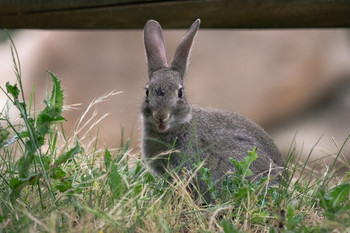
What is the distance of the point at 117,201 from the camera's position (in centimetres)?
325

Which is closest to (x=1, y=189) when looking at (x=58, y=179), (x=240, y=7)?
(x=58, y=179)

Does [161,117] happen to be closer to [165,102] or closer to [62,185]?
[165,102]

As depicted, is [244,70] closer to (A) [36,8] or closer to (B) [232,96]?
(B) [232,96]

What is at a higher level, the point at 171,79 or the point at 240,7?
the point at 240,7

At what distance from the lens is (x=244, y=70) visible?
9.64 m

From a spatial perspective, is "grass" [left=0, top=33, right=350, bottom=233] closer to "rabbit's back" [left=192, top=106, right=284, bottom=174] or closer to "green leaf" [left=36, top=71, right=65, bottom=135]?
"green leaf" [left=36, top=71, right=65, bottom=135]

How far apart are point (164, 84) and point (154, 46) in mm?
490

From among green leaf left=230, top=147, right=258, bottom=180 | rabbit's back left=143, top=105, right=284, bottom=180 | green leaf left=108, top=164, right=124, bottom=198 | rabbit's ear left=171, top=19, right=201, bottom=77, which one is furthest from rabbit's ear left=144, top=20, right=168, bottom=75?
green leaf left=108, top=164, right=124, bottom=198

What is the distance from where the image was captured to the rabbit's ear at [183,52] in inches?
184

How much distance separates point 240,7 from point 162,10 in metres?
0.70

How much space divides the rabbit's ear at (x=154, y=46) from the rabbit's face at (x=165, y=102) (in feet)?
0.52

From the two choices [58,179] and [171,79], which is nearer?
[58,179]

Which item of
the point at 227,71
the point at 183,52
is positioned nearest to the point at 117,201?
the point at 183,52

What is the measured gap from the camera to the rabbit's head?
450cm
